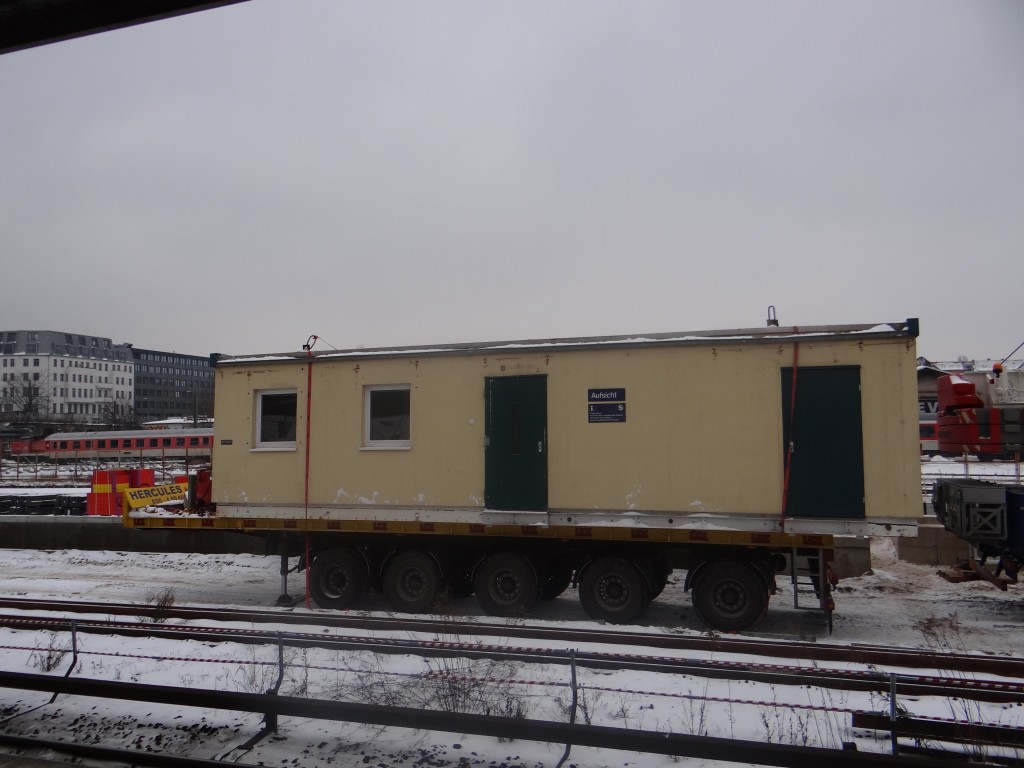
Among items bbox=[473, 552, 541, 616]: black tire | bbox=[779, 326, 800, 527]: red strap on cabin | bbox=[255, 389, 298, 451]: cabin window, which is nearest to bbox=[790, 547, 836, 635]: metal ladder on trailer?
bbox=[779, 326, 800, 527]: red strap on cabin

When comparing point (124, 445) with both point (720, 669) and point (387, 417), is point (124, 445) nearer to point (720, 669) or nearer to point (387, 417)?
point (387, 417)

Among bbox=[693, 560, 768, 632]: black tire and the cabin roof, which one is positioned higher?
the cabin roof

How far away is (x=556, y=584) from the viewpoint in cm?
1135

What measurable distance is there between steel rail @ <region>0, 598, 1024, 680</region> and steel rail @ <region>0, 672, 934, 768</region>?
313cm

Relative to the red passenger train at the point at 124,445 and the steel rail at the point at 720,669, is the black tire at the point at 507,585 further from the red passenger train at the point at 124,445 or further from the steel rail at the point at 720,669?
the red passenger train at the point at 124,445

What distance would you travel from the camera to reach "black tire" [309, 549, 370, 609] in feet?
36.6

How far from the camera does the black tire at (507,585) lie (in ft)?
33.9

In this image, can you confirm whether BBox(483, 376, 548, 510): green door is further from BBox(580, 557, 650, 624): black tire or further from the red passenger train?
the red passenger train

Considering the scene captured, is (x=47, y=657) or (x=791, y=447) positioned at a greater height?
(x=791, y=447)

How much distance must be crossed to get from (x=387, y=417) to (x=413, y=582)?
256 centimetres

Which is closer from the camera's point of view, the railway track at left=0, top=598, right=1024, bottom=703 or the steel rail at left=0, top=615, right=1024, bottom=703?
the steel rail at left=0, top=615, right=1024, bottom=703

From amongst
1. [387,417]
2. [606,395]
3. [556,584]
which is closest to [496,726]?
[606,395]

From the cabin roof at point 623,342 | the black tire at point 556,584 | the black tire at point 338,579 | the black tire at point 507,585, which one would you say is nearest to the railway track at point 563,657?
the black tire at point 338,579

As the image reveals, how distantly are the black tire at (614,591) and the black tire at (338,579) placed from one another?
353cm
